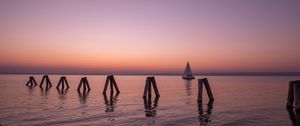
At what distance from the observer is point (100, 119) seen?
16.0 m

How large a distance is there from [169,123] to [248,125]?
4.25m

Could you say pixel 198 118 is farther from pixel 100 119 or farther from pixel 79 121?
pixel 79 121

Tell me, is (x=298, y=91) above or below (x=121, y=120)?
above

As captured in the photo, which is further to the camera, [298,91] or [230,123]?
[298,91]

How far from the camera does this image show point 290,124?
586 inches

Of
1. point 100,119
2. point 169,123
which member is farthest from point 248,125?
point 100,119

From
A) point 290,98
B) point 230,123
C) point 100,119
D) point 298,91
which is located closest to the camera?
point 230,123

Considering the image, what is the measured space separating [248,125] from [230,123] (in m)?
1.00

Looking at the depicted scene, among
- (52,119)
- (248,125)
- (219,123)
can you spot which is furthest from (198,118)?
(52,119)

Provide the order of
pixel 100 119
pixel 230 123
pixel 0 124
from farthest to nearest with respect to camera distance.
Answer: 1. pixel 100 119
2. pixel 230 123
3. pixel 0 124

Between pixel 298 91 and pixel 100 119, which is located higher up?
pixel 298 91

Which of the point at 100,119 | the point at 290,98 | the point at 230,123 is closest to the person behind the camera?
the point at 230,123

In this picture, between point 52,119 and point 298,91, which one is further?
point 298,91

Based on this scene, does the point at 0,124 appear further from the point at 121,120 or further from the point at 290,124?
the point at 290,124
